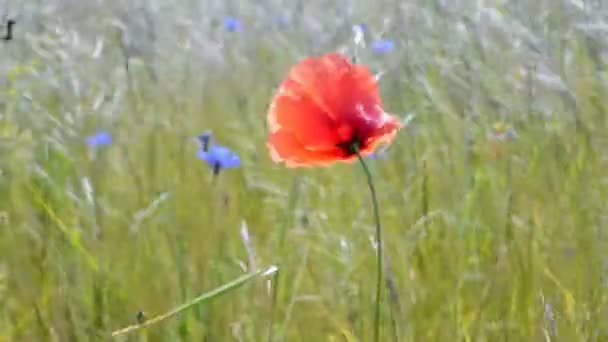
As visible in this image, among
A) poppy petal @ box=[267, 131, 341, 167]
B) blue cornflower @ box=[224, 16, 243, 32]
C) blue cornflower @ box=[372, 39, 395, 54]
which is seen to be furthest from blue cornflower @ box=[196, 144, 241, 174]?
blue cornflower @ box=[224, 16, 243, 32]

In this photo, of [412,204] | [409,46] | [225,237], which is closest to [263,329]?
[225,237]

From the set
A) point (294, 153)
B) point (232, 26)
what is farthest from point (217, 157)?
point (232, 26)

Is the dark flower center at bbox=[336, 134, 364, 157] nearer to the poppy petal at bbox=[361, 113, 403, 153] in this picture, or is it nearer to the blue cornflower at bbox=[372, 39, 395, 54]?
the poppy petal at bbox=[361, 113, 403, 153]

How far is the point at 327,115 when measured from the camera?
56cm

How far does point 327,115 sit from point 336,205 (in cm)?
53

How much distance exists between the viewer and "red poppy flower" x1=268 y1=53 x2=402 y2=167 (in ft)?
1.86

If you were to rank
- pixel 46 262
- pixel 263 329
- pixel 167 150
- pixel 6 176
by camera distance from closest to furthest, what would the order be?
pixel 263 329
pixel 46 262
pixel 6 176
pixel 167 150

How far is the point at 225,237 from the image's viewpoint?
100 centimetres

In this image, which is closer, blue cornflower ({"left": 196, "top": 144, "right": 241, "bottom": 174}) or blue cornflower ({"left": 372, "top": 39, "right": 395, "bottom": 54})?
blue cornflower ({"left": 196, "top": 144, "right": 241, "bottom": 174})

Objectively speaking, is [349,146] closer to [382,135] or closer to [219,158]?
[382,135]

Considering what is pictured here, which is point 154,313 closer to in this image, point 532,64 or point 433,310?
point 433,310

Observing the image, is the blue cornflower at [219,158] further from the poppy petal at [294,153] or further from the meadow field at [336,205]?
the poppy petal at [294,153]

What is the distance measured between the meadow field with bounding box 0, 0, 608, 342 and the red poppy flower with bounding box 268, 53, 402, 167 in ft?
0.29

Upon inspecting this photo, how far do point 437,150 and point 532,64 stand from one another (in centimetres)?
A: 18
